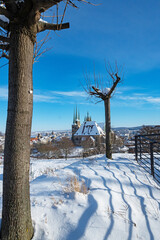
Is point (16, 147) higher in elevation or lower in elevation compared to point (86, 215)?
higher

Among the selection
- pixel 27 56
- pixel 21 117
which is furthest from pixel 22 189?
pixel 27 56

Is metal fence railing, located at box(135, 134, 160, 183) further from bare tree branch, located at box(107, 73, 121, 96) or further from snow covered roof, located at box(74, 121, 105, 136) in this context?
snow covered roof, located at box(74, 121, 105, 136)

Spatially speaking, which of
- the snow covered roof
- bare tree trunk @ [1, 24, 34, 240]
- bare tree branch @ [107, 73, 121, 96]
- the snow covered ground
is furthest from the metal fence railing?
the snow covered roof

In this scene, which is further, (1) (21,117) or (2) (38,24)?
(2) (38,24)

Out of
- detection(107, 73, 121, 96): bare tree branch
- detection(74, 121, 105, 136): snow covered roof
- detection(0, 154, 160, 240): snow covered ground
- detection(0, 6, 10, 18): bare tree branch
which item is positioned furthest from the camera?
detection(74, 121, 105, 136): snow covered roof

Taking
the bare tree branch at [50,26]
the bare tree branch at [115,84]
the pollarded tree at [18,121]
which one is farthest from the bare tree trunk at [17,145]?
the bare tree branch at [115,84]

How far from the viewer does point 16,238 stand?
1.44m

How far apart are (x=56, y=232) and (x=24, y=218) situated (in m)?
0.44

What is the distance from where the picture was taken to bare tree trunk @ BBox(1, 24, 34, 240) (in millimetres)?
1451

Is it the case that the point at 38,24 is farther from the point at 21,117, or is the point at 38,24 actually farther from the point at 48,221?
the point at 48,221

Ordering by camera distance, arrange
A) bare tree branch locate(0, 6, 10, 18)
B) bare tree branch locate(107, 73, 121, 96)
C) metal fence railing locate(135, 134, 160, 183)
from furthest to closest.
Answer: bare tree branch locate(107, 73, 121, 96), metal fence railing locate(135, 134, 160, 183), bare tree branch locate(0, 6, 10, 18)

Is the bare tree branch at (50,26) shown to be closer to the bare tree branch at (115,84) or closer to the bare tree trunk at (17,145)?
the bare tree trunk at (17,145)

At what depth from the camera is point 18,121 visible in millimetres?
1474

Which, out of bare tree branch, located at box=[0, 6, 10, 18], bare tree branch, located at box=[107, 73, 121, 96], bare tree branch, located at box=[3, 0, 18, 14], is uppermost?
bare tree branch, located at box=[107, 73, 121, 96]
